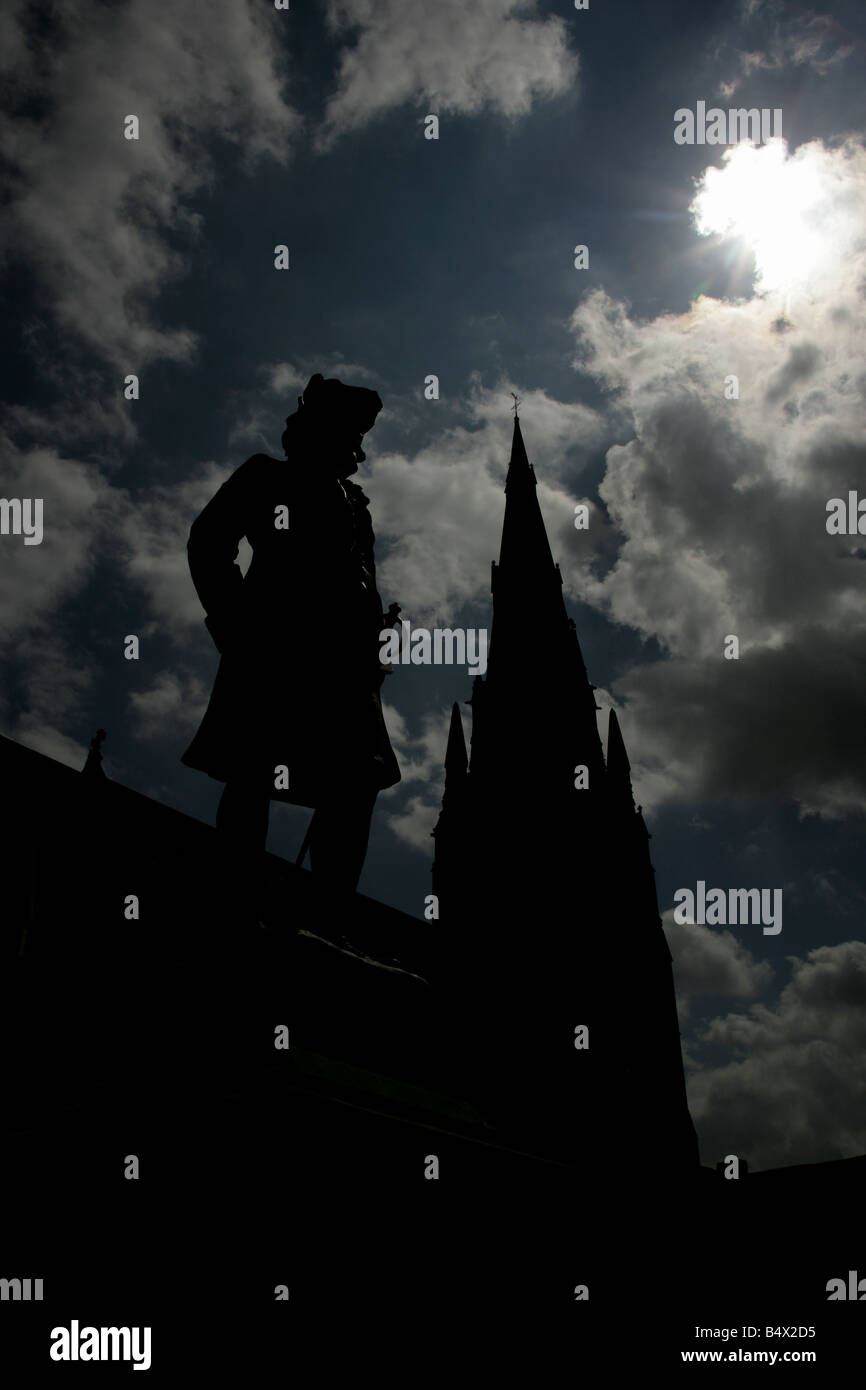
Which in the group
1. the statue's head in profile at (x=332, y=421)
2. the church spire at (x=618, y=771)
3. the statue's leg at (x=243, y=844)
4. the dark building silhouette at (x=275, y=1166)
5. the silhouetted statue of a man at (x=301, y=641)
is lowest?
the dark building silhouette at (x=275, y=1166)

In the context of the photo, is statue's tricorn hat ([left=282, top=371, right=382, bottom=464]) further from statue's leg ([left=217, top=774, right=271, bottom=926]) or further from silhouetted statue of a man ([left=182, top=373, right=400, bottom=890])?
statue's leg ([left=217, top=774, right=271, bottom=926])

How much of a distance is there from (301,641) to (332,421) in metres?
1.19

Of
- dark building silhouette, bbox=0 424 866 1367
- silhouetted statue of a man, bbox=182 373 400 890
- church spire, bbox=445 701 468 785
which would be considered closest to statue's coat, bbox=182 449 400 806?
silhouetted statue of a man, bbox=182 373 400 890

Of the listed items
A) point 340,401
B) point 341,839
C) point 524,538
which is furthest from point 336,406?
point 524,538

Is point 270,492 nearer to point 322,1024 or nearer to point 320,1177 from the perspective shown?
point 322,1024

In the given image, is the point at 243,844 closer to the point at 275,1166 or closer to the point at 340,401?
the point at 275,1166

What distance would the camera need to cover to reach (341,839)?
451 centimetres

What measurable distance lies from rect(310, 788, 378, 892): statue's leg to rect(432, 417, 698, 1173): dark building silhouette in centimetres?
3161

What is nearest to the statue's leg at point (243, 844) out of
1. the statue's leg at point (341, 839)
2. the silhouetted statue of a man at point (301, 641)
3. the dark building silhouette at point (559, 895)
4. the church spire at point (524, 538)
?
the silhouetted statue of a man at point (301, 641)

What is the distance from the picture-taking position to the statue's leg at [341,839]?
4.46 metres

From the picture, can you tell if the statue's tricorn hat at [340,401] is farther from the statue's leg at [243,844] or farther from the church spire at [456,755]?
the church spire at [456,755]

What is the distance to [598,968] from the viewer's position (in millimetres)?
42594

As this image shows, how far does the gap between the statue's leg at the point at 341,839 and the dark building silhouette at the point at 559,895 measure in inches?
1245
